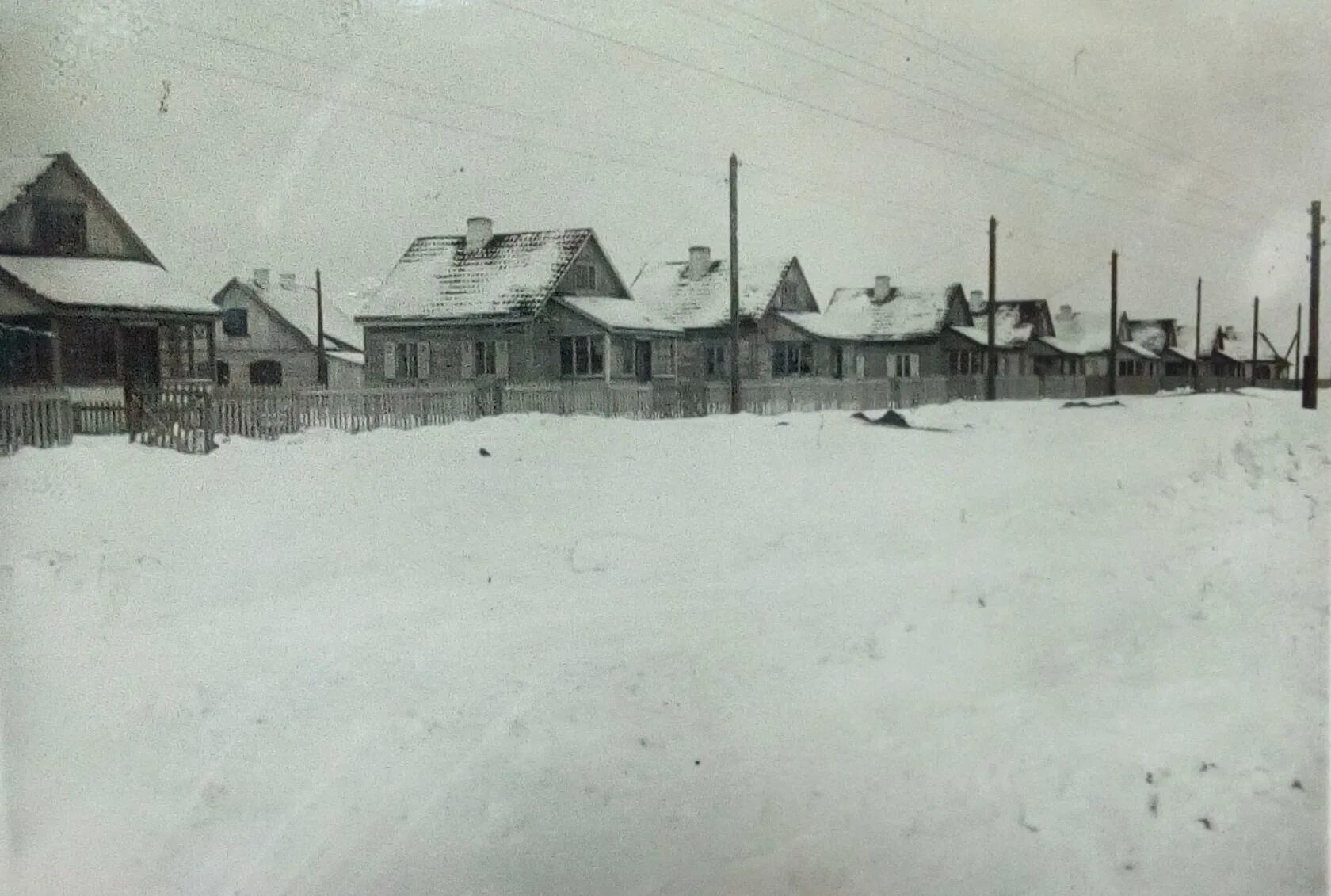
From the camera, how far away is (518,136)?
3.60 metres

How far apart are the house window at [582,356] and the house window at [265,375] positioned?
62.1 inches

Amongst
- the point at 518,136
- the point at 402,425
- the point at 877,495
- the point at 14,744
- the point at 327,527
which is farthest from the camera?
the point at 402,425

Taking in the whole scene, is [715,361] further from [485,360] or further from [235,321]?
[235,321]

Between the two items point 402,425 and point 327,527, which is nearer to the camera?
point 327,527

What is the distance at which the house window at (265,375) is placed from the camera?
4.48 metres

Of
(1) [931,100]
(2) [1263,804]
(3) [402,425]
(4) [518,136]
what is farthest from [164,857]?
(1) [931,100]

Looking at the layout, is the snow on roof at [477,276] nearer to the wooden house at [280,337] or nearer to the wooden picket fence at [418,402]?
the wooden house at [280,337]

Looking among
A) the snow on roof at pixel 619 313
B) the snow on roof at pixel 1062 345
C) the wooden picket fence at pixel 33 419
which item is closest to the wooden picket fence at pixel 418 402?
the wooden picket fence at pixel 33 419

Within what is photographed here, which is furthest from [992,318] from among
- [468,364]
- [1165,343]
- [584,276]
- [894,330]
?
[468,364]

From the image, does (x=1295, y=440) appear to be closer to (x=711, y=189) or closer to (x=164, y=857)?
(x=711, y=189)

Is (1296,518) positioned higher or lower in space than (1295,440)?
lower

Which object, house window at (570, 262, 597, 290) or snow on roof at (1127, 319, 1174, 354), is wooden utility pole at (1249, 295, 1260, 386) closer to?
snow on roof at (1127, 319, 1174, 354)

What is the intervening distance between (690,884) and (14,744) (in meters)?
2.38

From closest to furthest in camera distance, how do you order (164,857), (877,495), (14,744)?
(164,857) → (14,744) → (877,495)
